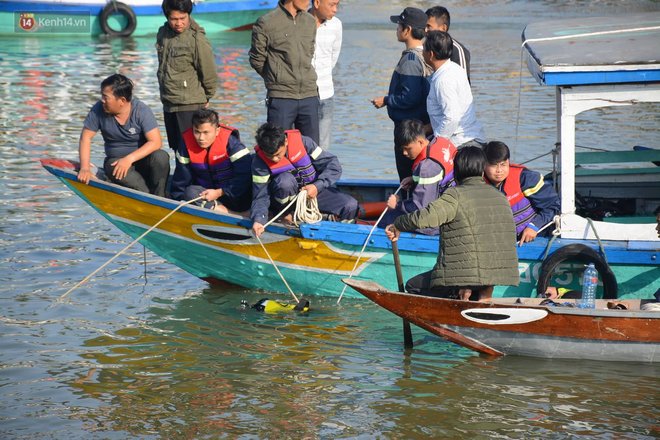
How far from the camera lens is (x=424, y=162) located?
5.87 meters

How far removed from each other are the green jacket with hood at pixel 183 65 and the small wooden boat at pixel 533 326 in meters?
2.89

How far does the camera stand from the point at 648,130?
43.6 ft

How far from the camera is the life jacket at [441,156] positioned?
5.92 meters

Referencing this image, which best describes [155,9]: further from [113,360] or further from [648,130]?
[113,360]

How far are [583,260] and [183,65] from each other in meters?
3.88

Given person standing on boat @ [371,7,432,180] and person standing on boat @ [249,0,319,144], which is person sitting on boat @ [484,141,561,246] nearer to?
person standing on boat @ [371,7,432,180]

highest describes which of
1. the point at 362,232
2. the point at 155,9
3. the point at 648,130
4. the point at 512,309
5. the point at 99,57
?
the point at 155,9

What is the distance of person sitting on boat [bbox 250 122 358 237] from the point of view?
20.2 ft

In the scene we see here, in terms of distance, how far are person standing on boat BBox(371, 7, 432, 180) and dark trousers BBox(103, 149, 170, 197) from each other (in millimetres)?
2068

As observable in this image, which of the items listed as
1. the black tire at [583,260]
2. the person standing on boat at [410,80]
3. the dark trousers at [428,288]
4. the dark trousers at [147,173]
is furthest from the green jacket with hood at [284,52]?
the black tire at [583,260]

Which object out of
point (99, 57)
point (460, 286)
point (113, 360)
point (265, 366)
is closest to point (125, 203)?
point (113, 360)

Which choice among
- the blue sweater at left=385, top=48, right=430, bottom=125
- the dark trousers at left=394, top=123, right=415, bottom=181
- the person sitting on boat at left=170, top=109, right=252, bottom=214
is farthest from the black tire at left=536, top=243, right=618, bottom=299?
the person sitting on boat at left=170, top=109, right=252, bottom=214

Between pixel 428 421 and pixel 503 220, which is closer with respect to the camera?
pixel 428 421

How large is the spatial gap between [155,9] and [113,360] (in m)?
22.2
